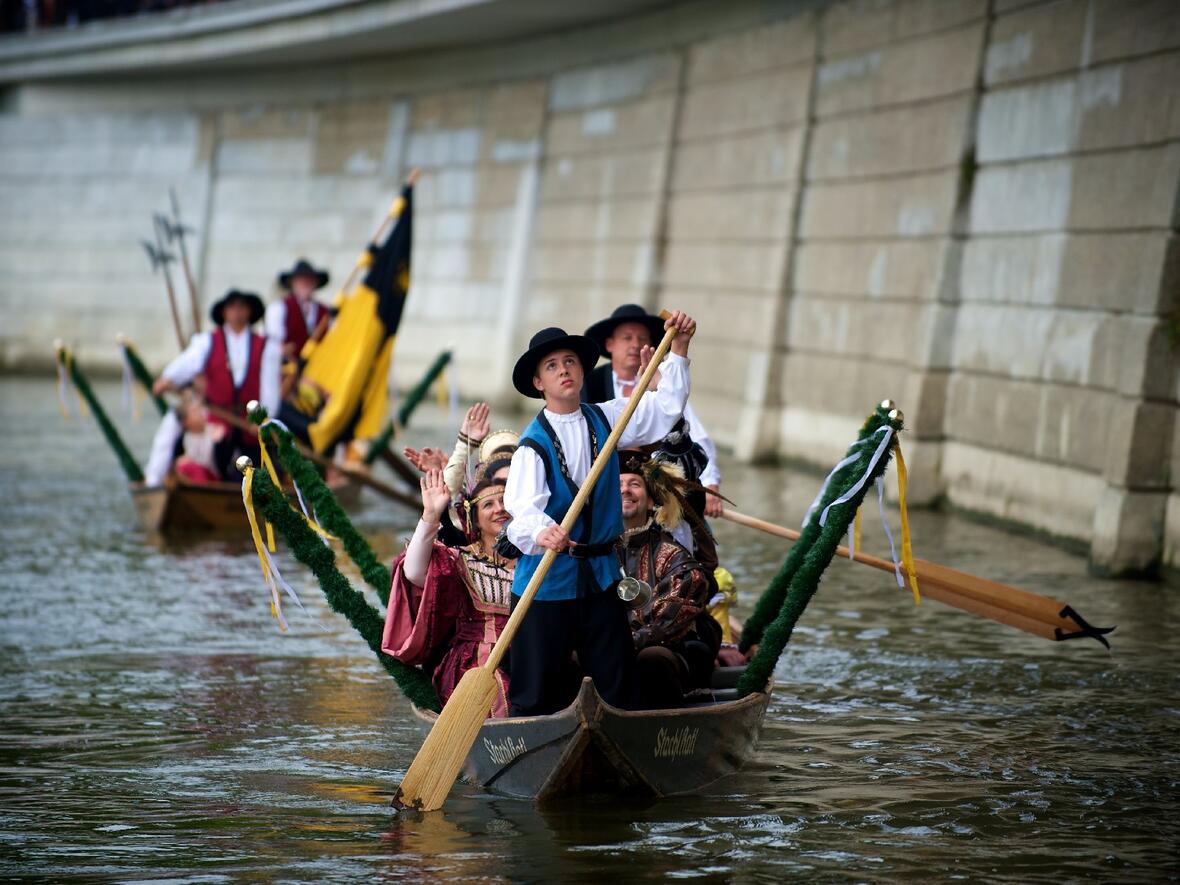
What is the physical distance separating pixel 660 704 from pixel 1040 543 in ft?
22.6

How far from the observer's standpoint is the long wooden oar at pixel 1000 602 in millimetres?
7809

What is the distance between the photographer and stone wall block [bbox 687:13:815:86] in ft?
60.1

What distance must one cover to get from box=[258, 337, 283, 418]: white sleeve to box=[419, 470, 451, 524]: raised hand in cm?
761

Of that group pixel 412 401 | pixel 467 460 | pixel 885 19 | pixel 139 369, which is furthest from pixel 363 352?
pixel 467 460

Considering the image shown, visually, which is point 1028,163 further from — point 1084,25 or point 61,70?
point 61,70

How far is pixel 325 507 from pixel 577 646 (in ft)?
5.92

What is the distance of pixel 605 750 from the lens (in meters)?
6.25

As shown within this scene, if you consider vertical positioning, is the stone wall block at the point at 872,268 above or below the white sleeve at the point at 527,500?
above

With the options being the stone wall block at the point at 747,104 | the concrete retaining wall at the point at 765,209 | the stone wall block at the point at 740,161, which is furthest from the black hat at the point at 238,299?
the stone wall block at the point at 747,104

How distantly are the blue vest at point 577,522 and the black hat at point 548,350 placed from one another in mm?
197

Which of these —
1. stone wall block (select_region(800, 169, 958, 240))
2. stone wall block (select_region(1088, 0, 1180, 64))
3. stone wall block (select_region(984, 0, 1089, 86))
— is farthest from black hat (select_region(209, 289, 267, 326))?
stone wall block (select_region(1088, 0, 1180, 64))

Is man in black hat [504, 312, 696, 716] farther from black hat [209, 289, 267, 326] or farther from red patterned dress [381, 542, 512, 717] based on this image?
black hat [209, 289, 267, 326]

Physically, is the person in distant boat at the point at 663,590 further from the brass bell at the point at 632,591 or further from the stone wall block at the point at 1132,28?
the stone wall block at the point at 1132,28

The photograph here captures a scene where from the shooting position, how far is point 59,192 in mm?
33219
